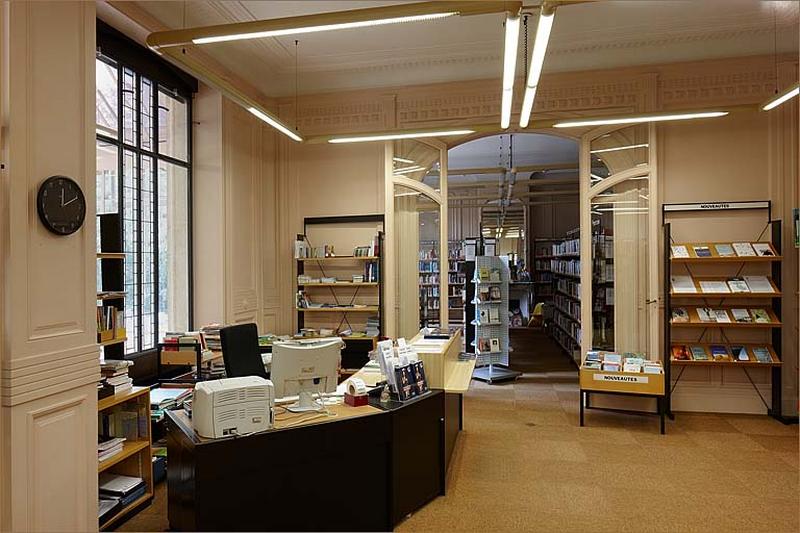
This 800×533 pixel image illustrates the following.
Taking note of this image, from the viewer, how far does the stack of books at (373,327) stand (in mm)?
6680

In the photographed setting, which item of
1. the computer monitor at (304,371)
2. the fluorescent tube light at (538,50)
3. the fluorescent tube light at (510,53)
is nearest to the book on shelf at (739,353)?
the fluorescent tube light at (538,50)

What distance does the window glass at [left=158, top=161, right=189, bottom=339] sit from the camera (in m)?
5.61

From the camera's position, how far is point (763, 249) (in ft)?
18.6

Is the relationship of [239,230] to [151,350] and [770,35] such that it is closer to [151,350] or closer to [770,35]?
[151,350]

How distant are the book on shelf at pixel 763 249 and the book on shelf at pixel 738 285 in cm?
34

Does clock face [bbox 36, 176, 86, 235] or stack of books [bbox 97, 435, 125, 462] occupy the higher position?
clock face [bbox 36, 176, 86, 235]

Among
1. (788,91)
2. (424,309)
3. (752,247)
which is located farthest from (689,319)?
(424,309)

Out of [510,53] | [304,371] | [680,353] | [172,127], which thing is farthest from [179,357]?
[680,353]

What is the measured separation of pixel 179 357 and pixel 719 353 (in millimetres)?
5878

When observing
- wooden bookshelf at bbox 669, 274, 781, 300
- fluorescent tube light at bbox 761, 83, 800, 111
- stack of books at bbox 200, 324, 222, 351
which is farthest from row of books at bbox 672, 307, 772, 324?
stack of books at bbox 200, 324, 222, 351

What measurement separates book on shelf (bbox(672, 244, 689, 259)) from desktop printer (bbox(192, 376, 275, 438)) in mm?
4886

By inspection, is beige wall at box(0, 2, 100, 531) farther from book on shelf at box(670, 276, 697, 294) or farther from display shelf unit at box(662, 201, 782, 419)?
book on shelf at box(670, 276, 697, 294)

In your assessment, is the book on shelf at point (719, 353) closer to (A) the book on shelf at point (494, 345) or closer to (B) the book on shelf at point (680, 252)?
(B) the book on shelf at point (680, 252)

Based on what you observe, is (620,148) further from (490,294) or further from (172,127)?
(172,127)
